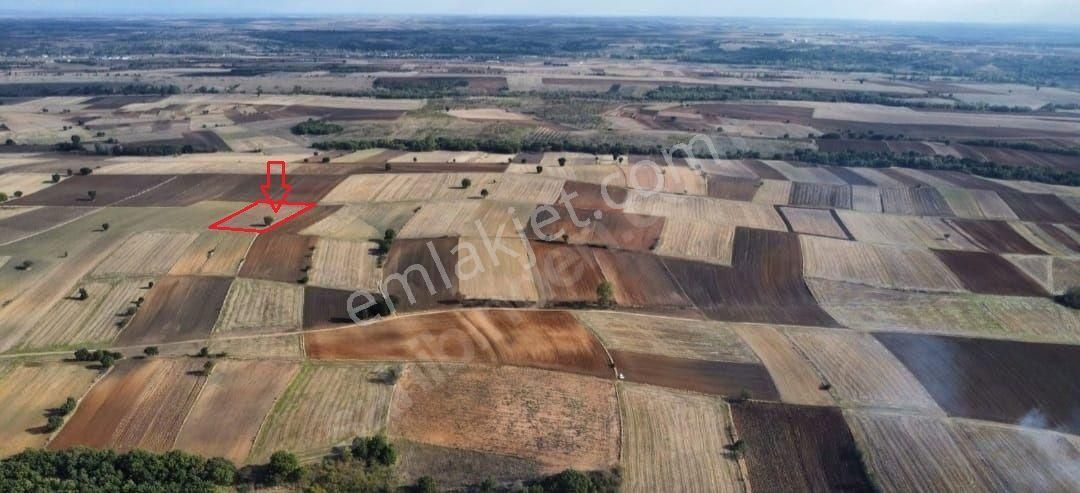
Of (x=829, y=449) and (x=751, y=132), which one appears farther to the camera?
(x=751, y=132)

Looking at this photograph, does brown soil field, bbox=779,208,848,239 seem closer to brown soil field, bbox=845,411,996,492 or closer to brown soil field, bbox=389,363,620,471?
brown soil field, bbox=845,411,996,492

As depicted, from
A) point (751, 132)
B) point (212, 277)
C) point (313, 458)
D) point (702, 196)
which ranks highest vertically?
point (751, 132)

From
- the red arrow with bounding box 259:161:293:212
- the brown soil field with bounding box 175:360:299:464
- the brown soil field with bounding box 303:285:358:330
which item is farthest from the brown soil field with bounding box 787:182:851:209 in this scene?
the red arrow with bounding box 259:161:293:212

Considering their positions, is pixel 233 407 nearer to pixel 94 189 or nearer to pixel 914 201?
pixel 94 189

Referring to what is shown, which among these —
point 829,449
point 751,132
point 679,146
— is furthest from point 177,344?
point 751,132

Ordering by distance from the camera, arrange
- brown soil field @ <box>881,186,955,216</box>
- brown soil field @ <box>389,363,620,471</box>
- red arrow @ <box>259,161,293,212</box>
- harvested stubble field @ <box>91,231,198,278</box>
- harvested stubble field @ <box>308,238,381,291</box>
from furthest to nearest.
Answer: brown soil field @ <box>881,186,955,216</box> < red arrow @ <box>259,161,293,212</box> < harvested stubble field @ <box>91,231,198,278</box> < harvested stubble field @ <box>308,238,381,291</box> < brown soil field @ <box>389,363,620,471</box>

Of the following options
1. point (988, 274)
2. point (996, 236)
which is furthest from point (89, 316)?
point (996, 236)

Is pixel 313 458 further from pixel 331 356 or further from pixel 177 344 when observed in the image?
pixel 177 344
